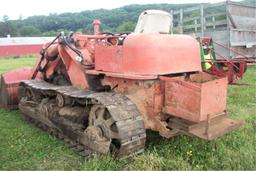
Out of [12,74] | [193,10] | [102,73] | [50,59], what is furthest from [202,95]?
[193,10]

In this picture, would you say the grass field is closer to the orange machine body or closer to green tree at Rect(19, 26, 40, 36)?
the orange machine body

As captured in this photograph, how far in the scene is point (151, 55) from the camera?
443 cm

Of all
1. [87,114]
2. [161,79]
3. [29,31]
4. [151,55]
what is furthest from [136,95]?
[29,31]

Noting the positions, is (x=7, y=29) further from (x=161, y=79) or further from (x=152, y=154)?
(x=152, y=154)

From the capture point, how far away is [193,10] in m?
12.8

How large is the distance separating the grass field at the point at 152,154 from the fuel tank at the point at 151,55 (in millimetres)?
1056

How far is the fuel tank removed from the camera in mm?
4449

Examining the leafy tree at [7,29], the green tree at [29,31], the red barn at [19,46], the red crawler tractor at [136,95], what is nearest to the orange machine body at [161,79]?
the red crawler tractor at [136,95]

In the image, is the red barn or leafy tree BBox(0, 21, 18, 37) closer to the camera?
the red barn

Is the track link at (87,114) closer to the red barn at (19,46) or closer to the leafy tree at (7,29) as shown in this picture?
the red barn at (19,46)

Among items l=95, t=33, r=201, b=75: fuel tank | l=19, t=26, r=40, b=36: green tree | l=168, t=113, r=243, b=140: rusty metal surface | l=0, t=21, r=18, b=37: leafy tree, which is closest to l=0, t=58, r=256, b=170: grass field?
→ l=168, t=113, r=243, b=140: rusty metal surface

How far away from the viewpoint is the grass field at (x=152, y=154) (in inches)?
170

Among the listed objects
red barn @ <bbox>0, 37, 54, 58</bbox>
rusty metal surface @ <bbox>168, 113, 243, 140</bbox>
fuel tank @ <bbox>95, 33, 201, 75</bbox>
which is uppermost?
fuel tank @ <bbox>95, 33, 201, 75</bbox>

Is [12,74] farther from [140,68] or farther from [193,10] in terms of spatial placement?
[193,10]
